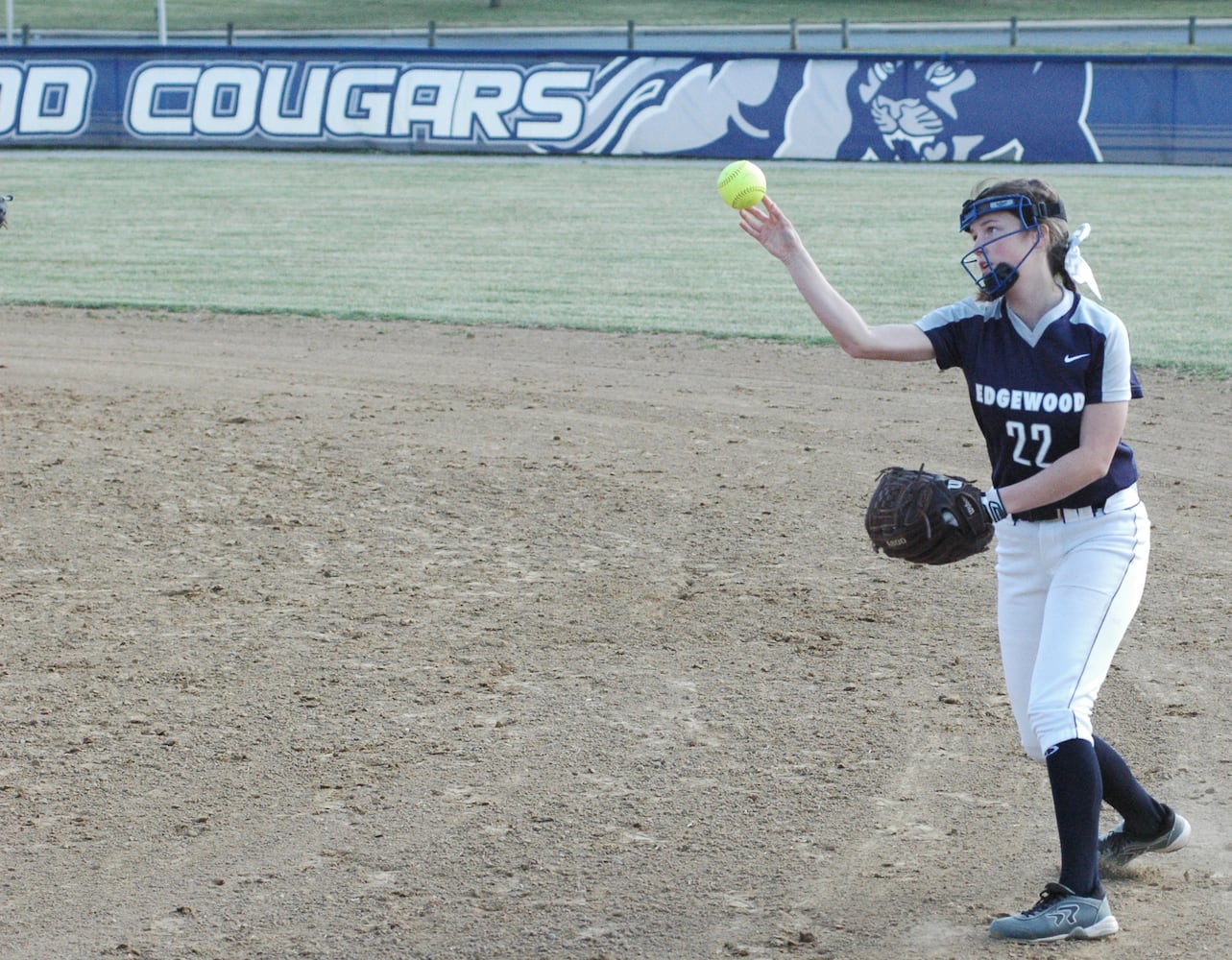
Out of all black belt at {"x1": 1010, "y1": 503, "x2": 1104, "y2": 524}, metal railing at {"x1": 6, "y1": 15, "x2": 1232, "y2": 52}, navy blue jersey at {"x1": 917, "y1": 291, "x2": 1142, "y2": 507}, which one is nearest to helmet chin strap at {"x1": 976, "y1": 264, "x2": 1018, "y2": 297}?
navy blue jersey at {"x1": 917, "y1": 291, "x2": 1142, "y2": 507}

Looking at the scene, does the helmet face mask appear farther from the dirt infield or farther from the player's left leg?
the dirt infield

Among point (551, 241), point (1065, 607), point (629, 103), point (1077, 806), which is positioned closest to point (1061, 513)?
point (1065, 607)

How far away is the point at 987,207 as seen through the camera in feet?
13.2

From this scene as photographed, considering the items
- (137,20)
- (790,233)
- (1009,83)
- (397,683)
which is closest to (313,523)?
(397,683)

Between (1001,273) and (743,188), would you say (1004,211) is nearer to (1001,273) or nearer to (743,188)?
(1001,273)

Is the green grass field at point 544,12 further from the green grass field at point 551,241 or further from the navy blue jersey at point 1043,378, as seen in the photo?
the navy blue jersey at point 1043,378

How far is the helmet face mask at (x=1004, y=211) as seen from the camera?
13.1 feet

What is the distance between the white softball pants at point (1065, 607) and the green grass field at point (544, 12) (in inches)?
2019

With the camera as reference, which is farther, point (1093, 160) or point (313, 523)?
point (1093, 160)

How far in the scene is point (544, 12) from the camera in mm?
57438

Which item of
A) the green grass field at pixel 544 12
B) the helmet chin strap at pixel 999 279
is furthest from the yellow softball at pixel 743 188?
the green grass field at pixel 544 12

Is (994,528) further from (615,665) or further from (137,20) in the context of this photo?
(137,20)

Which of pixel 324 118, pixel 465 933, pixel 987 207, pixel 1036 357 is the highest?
pixel 324 118

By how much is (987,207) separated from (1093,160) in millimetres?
21805
